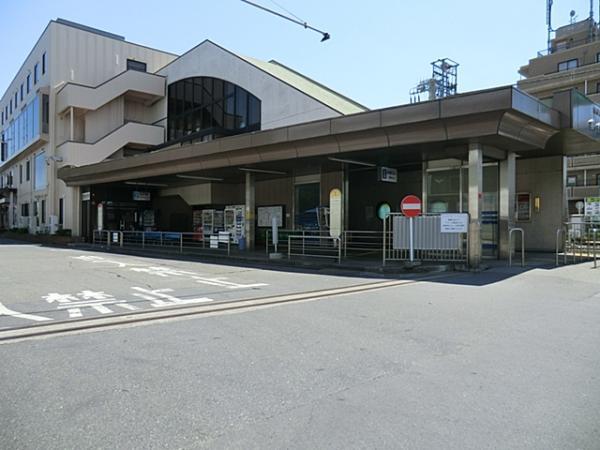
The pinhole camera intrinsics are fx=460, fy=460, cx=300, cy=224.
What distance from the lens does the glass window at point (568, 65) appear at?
4672 cm

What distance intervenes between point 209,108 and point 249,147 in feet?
45.7

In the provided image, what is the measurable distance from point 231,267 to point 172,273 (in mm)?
2503

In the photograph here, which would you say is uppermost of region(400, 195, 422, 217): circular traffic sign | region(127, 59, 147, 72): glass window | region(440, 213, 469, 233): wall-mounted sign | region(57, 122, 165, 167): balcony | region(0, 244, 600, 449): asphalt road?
region(127, 59, 147, 72): glass window

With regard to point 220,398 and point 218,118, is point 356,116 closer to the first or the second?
point 220,398

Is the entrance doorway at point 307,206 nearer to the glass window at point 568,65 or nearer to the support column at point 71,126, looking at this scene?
the support column at point 71,126

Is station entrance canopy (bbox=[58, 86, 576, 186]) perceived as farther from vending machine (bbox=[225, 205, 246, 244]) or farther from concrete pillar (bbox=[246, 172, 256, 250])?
vending machine (bbox=[225, 205, 246, 244])

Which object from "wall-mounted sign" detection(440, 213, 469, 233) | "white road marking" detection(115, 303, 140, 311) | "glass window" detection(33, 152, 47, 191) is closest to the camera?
"white road marking" detection(115, 303, 140, 311)

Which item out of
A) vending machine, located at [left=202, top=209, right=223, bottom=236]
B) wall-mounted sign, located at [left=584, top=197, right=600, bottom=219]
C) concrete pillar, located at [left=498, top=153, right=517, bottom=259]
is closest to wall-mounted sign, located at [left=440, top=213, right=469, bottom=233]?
concrete pillar, located at [left=498, top=153, right=517, bottom=259]

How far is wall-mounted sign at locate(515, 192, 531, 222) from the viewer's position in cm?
1988

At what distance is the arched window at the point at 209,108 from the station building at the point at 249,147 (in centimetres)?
12

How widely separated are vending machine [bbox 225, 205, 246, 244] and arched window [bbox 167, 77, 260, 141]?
5101mm

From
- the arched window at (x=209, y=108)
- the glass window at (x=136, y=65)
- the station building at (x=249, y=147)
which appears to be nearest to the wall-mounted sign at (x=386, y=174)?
the station building at (x=249, y=147)

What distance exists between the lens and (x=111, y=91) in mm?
34781

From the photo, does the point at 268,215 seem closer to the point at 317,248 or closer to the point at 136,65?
the point at 317,248
